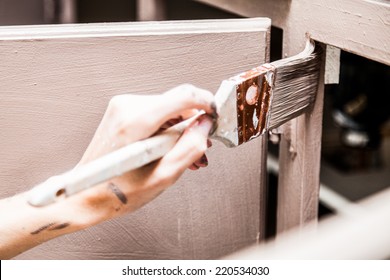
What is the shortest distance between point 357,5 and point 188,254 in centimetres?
44

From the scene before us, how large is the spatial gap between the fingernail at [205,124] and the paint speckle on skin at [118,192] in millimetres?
108

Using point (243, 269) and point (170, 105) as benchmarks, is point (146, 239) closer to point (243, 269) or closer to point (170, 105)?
point (243, 269)

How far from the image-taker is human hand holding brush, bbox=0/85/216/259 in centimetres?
57

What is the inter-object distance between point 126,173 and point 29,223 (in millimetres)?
146

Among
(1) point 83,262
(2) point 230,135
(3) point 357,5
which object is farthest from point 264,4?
(1) point 83,262

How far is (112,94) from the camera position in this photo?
757mm

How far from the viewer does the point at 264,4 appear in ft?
2.96

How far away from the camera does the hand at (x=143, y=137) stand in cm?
57

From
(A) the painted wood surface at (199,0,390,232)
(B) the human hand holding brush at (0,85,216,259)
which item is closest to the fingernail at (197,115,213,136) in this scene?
(B) the human hand holding brush at (0,85,216,259)

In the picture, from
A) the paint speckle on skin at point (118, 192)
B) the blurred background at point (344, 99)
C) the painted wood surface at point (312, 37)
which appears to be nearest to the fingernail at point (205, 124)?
the paint speckle on skin at point (118, 192)

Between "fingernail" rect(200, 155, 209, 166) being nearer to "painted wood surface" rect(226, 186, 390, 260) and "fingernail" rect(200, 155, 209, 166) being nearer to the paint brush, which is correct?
the paint brush

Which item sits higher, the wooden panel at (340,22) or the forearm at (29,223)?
the wooden panel at (340,22)

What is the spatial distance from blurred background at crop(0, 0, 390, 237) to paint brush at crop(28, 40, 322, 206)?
0.88 m

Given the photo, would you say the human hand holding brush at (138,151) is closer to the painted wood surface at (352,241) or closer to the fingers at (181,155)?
the fingers at (181,155)
